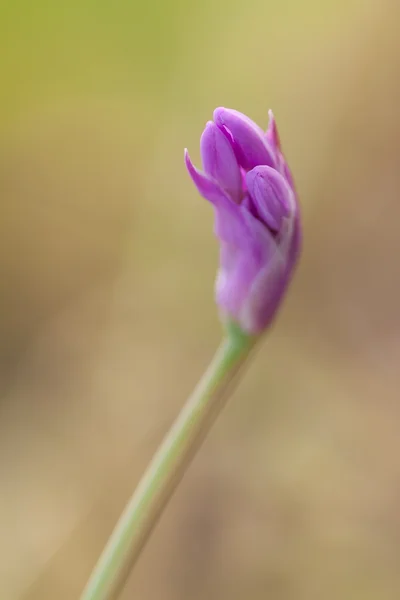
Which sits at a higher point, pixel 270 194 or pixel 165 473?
pixel 270 194

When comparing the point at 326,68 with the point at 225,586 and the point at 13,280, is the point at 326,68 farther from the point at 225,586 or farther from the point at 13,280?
the point at 225,586

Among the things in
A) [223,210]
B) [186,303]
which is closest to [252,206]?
[223,210]

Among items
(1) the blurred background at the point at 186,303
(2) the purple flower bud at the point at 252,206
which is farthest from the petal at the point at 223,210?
(1) the blurred background at the point at 186,303

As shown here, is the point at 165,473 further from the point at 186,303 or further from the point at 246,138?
the point at 186,303

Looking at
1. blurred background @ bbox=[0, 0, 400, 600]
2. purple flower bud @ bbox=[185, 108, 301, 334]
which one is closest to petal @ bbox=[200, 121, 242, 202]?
purple flower bud @ bbox=[185, 108, 301, 334]

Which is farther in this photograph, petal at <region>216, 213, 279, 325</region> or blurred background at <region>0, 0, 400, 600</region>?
blurred background at <region>0, 0, 400, 600</region>

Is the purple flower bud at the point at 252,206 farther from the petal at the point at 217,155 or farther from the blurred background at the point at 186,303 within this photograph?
the blurred background at the point at 186,303

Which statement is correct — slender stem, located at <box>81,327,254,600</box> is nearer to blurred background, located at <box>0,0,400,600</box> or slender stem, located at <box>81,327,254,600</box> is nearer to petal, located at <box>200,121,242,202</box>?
petal, located at <box>200,121,242,202</box>
